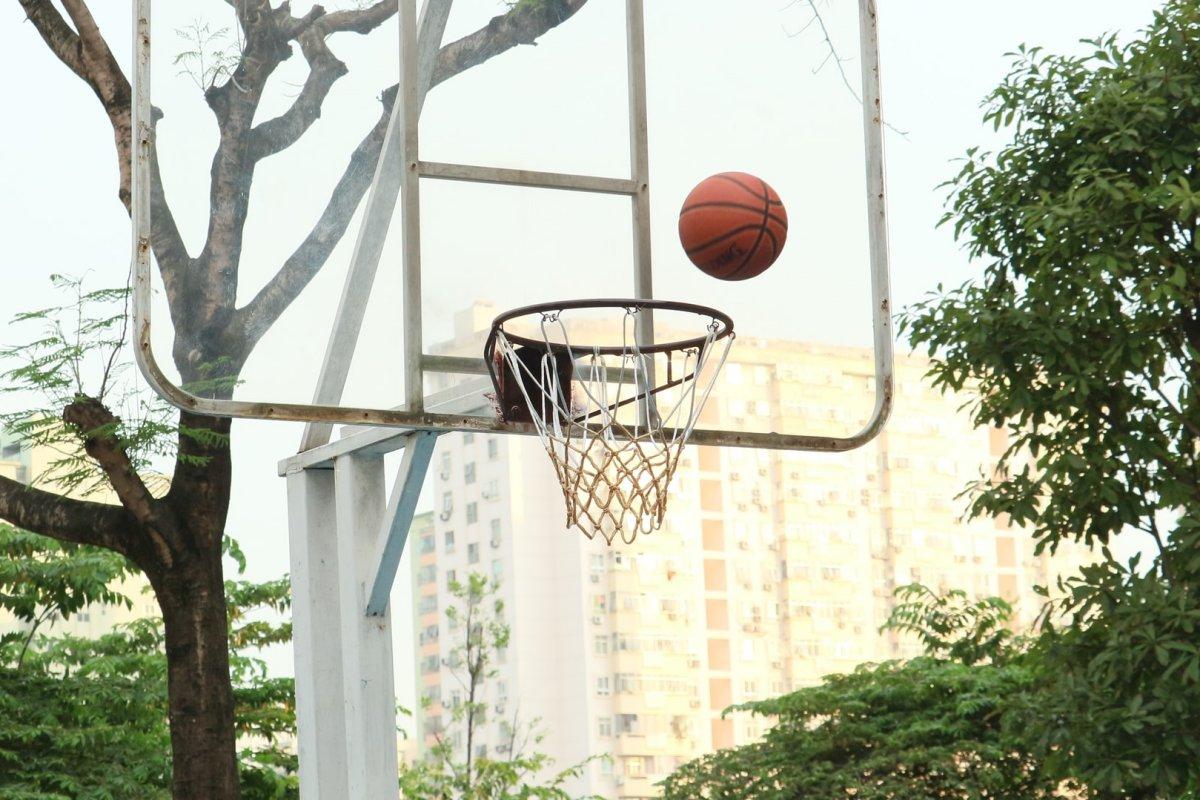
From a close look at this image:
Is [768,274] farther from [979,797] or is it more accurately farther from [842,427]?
[979,797]

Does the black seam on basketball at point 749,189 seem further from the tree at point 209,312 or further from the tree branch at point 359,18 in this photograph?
the tree branch at point 359,18

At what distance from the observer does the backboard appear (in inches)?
179

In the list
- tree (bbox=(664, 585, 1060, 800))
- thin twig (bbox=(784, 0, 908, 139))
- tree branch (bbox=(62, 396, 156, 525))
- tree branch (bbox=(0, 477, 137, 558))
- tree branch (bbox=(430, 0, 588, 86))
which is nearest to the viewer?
tree branch (bbox=(430, 0, 588, 86))

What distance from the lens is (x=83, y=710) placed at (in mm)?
8406

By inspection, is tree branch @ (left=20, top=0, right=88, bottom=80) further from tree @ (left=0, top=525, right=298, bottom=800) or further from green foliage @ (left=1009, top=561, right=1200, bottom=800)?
green foliage @ (left=1009, top=561, right=1200, bottom=800)

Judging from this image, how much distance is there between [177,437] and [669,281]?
2855 mm

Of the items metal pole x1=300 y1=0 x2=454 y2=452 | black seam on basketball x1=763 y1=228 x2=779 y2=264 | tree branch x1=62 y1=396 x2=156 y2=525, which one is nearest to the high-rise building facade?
tree branch x1=62 y1=396 x2=156 y2=525

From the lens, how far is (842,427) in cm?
532

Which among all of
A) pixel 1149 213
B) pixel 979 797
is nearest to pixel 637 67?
pixel 1149 213

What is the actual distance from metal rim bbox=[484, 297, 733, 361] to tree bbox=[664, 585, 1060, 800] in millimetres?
5621

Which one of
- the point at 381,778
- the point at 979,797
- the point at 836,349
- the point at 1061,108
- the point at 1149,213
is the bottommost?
the point at 979,797

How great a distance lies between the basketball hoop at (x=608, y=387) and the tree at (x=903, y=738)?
5583 millimetres

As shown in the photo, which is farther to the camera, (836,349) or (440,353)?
(836,349)

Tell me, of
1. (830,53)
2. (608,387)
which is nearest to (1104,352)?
(830,53)
